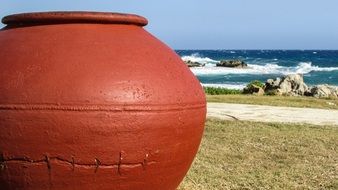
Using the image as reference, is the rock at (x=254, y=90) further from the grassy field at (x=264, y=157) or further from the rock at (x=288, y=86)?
the grassy field at (x=264, y=157)

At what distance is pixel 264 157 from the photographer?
7480 millimetres

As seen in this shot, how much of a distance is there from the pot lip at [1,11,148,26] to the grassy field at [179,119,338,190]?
219 cm

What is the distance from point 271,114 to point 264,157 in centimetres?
474

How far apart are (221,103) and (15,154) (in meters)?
10.8

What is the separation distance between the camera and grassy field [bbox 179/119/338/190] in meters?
6.09

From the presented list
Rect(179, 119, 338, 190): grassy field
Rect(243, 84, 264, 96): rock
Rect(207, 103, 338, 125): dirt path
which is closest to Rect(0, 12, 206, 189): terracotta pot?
Rect(179, 119, 338, 190): grassy field

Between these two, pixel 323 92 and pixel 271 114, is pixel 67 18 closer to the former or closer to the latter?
pixel 271 114

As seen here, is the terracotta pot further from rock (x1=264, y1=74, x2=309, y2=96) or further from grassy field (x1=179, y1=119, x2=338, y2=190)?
rock (x1=264, y1=74, x2=309, y2=96)

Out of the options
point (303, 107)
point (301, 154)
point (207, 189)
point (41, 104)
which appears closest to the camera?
point (41, 104)

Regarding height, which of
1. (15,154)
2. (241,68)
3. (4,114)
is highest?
(4,114)

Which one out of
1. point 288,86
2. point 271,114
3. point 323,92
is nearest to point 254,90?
point 288,86

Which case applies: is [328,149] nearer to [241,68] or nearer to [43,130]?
[43,130]

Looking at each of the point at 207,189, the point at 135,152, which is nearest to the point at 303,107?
the point at 207,189

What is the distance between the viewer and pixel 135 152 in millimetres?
3689
